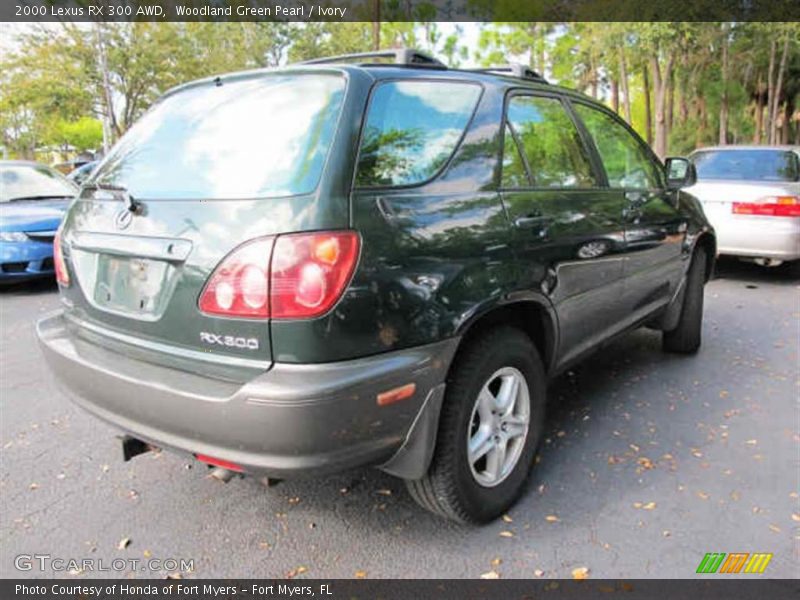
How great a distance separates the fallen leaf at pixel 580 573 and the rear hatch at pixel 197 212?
138cm

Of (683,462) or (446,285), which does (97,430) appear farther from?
(683,462)

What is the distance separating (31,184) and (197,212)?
719 centimetres

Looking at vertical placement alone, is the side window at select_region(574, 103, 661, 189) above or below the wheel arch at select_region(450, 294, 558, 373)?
above

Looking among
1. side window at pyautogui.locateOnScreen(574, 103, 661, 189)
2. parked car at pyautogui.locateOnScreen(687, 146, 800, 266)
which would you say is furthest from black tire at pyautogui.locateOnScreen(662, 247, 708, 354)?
parked car at pyautogui.locateOnScreen(687, 146, 800, 266)

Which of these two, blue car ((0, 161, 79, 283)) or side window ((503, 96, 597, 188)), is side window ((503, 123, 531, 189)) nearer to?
side window ((503, 96, 597, 188))

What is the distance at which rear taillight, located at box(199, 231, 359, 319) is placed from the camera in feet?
6.31

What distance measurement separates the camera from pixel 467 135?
2561 mm

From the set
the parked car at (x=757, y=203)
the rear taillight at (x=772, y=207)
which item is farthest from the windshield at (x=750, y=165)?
the rear taillight at (x=772, y=207)

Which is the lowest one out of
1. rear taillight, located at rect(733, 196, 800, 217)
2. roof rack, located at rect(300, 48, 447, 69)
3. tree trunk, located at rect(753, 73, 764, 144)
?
rear taillight, located at rect(733, 196, 800, 217)

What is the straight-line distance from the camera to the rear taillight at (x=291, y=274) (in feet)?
6.31

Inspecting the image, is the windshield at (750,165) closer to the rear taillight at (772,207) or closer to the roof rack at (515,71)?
Answer: the rear taillight at (772,207)

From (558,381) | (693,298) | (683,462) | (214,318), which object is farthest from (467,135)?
(693,298)

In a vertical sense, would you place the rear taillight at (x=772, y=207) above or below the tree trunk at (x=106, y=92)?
below

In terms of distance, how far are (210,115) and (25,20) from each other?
2461 cm
